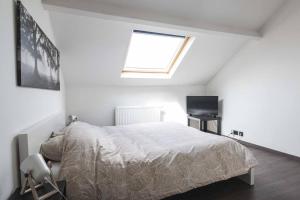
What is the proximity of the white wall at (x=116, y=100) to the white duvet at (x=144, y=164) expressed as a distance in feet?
6.11

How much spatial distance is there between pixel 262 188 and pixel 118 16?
2.91 m

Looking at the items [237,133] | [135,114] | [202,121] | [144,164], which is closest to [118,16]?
[144,164]

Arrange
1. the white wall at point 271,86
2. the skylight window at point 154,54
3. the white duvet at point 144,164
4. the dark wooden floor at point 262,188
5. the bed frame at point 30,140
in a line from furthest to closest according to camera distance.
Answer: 1. the skylight window at point 154,54
2. the white wall at point 271,86
3. the dark wooden floor at point 262,188
4. the white duvet at point 144,164
5. the bed frame at point 30,140

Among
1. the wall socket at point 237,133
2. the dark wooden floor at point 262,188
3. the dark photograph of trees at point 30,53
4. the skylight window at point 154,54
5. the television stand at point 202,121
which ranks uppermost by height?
the skylight window at point 154,54

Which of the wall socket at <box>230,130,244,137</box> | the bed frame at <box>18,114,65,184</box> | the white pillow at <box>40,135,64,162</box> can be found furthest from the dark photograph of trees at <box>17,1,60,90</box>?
the wall socket at <box>230,130,244,137</box>

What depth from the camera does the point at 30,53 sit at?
1602 mm

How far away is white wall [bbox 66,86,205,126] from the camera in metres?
4.07

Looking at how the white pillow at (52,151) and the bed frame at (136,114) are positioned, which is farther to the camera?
the bed frame at (136,114)

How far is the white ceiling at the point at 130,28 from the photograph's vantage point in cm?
253

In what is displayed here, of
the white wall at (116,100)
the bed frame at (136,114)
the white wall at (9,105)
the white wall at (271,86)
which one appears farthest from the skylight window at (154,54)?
the white wall at (9,105)

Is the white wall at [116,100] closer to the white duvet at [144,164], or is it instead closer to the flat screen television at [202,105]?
the flat screen television at [202,105]

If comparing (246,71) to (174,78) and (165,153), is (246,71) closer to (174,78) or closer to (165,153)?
(174,78)

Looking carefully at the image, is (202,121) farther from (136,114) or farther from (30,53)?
(30,53)

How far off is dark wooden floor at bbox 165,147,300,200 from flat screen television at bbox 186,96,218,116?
190cm
